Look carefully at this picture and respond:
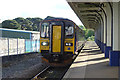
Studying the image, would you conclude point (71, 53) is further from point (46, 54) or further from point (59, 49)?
point (46, 54)

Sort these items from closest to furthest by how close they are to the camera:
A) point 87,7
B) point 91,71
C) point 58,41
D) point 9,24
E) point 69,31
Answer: point 91,71
point 58,41
point 69,31
point 87,7
point 9,24

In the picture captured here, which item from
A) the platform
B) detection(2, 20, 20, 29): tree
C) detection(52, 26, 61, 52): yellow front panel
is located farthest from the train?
detection(2, 20, 20, 29): tree

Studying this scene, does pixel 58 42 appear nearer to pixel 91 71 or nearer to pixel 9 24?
pixel 91 71

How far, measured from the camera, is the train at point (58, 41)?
976 cm

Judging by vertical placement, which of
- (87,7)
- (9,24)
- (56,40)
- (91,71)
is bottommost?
(91,71)

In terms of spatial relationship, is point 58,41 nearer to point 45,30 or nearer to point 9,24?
point 45,30

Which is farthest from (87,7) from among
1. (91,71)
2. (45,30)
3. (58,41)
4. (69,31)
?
(91,71)

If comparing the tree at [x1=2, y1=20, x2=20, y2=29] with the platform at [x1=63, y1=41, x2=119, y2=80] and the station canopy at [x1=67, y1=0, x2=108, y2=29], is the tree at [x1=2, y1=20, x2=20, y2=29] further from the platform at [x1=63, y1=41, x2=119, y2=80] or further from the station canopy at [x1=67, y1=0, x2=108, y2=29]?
the platform at [x1=63, y1=41, x2=119, y2=80]

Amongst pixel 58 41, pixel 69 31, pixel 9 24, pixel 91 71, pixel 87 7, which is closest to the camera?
pixel 91 71

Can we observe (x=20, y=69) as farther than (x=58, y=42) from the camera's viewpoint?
Yes

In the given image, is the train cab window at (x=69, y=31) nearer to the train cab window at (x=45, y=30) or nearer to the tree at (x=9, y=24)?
the train cab window at (x=45, y=30)

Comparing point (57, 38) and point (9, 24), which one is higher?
point (9, 24)

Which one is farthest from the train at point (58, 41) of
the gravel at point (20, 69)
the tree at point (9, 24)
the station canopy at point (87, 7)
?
the tree at point (9, 24)

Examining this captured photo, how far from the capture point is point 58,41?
32.2 ft
